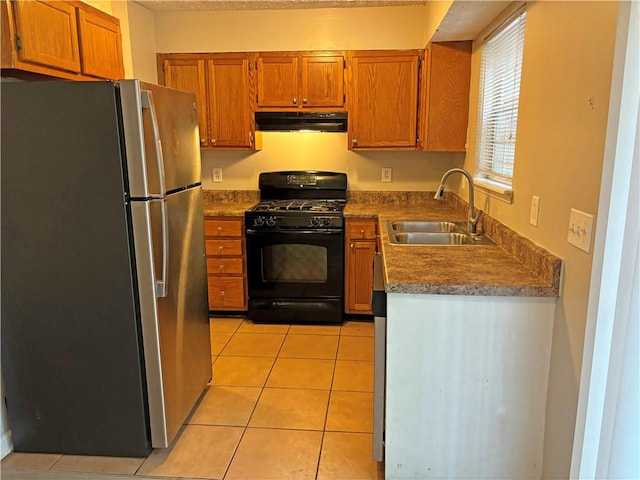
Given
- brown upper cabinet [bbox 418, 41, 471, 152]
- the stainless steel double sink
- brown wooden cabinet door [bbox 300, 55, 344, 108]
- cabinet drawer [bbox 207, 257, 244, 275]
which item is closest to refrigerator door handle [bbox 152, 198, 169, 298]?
the stainless steel double sink

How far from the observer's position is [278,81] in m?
3.68

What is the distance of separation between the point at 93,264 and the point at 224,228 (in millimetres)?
1692

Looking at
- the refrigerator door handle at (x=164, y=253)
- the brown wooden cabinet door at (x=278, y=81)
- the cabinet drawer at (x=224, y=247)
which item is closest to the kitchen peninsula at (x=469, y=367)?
the refrigerator door handle at (x=164, y=253)

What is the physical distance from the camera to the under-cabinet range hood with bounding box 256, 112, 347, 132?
3.65 m

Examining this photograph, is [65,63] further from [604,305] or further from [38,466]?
[604,305]

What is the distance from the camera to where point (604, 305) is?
1388 mm

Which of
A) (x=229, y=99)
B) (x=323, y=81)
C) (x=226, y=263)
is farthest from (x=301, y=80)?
(x=226, y=263)

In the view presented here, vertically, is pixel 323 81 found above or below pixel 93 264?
above

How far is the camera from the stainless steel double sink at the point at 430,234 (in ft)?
8.80

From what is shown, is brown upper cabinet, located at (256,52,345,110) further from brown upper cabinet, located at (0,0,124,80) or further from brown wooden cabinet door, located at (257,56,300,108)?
brown upper cabinet, located at (0,0,124,80)

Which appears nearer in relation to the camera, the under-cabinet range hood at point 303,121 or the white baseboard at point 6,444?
the white baseboard at point 6,444

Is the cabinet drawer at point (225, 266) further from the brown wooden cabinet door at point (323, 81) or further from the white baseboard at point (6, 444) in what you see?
the white baseboard at point (6, 444)

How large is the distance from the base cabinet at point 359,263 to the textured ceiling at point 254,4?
1.67 metres

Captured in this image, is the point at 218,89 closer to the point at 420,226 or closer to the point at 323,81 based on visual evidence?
the point at 323,81
